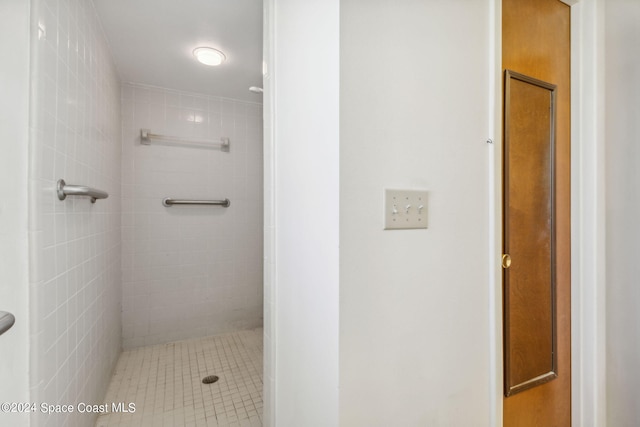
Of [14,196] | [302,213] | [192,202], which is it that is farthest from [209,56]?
[302,213]

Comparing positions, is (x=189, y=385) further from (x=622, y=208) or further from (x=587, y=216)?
(x=622, y=208)

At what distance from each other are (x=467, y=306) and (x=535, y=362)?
547mm

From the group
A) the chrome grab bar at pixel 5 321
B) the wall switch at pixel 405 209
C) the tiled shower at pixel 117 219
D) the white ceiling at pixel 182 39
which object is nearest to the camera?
the chrome grab bar at pixel 5 321

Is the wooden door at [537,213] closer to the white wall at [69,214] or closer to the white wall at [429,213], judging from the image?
the white wall at [429,213]

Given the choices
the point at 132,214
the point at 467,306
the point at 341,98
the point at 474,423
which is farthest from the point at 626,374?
the point at 132,214

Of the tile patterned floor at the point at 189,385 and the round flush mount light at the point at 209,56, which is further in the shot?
the round flush mount light at the point at 209,56

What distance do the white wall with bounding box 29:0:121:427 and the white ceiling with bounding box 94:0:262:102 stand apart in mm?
141

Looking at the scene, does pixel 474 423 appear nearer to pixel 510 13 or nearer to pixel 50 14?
pixel 510 13

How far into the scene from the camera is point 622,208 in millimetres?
1216

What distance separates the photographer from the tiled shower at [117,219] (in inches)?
34.9

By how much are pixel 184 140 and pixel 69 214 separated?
1448 mm

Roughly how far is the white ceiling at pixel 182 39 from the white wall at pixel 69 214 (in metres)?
0.14

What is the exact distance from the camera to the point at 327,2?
2.48 feet

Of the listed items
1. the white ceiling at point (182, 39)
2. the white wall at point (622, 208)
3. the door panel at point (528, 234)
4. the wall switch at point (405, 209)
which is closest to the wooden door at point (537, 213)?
the door panel at point (528, 234)
